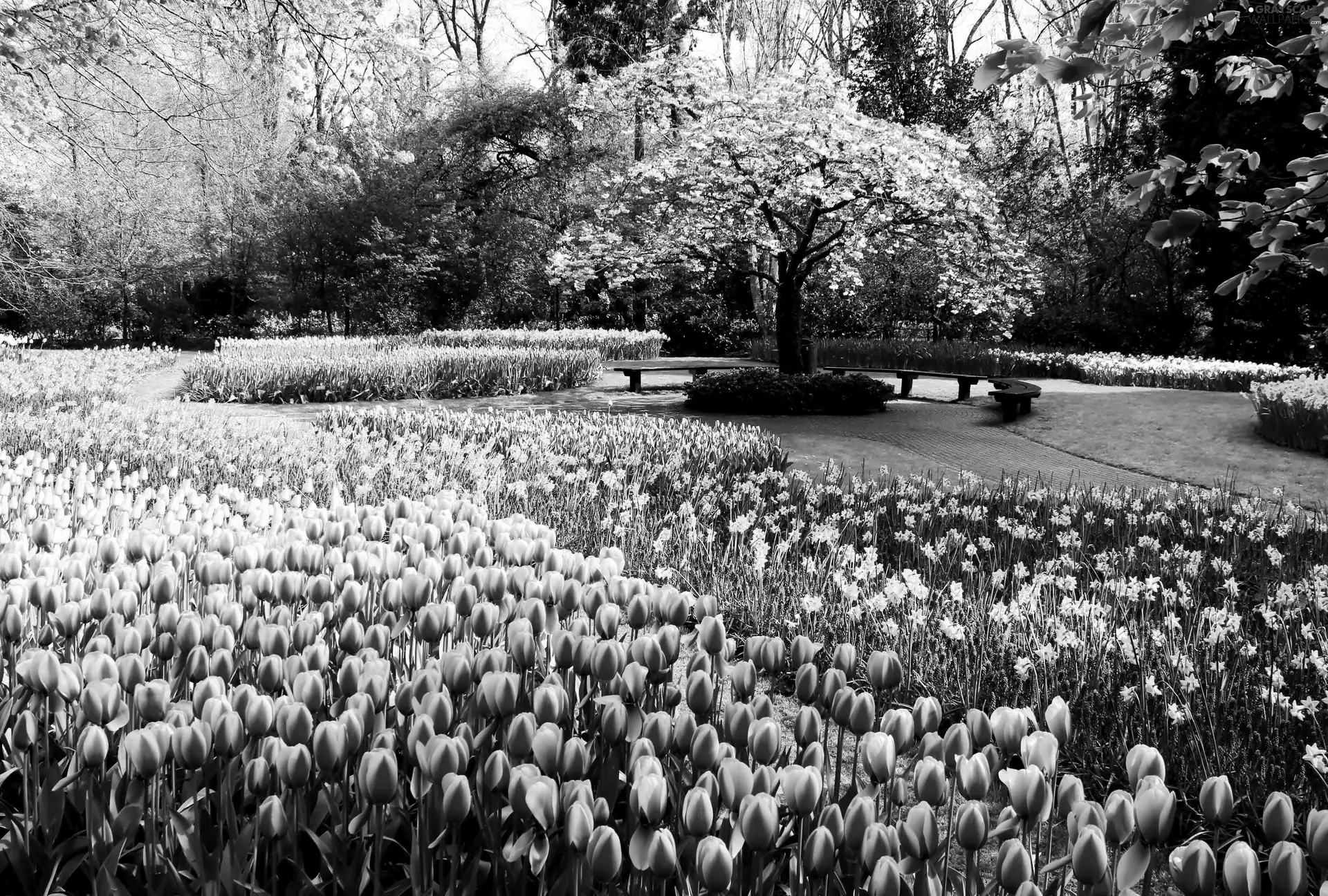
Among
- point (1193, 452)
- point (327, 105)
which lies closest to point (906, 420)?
point (1193, 452)

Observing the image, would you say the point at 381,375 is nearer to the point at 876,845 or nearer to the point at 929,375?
the point at 929,375

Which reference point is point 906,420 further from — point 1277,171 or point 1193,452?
point 1277,171

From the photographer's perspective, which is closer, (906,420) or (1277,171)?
(906,420)

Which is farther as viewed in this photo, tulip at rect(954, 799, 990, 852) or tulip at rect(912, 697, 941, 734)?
tulip at rect(912, 697, 941, 734)

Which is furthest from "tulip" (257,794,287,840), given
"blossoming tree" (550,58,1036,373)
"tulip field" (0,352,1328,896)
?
"blossoming tree" (550,58,1036,373)

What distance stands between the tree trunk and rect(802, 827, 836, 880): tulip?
43.0 feet

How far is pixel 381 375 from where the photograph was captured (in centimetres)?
Result: 1517

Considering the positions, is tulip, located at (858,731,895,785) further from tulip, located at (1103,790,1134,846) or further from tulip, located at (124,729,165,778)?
tulip, located at (124,729,165,778)

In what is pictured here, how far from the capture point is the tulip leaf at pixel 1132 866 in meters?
1.19

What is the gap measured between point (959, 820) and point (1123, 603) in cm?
257

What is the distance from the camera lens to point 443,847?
1.57 m

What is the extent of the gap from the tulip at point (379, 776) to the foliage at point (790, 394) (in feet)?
38.1

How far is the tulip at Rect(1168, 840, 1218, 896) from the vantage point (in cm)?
111

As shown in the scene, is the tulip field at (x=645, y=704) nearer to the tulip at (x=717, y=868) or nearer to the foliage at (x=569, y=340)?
the tulip at (x=717, y=868)
